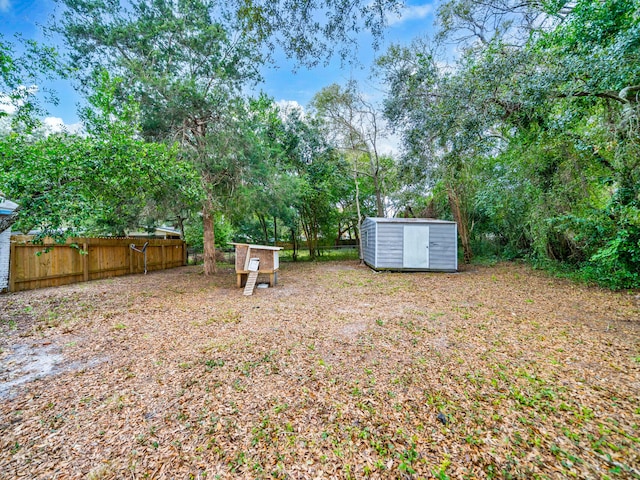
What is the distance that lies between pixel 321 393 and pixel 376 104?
11.1 meters

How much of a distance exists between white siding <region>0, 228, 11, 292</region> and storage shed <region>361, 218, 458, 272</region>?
9510 mm

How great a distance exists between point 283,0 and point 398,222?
7104 mm

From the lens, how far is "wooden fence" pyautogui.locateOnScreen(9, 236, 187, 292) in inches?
225

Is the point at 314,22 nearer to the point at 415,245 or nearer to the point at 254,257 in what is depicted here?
the point at 254,257

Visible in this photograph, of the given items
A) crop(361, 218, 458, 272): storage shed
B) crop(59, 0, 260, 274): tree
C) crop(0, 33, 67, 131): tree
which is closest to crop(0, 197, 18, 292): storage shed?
crop(0, 33, 67, 131): tree

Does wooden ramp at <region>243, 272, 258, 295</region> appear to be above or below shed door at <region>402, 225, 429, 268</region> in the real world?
below

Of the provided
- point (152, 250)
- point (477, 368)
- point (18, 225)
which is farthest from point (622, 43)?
point (152, 250)

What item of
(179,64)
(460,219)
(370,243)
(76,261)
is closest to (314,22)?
(179,64)

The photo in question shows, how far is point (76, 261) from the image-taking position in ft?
22.7

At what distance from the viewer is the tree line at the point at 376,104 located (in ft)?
12.8

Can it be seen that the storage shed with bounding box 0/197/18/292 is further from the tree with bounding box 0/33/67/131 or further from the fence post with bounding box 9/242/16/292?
the tree with bounding box 0/33/67/131

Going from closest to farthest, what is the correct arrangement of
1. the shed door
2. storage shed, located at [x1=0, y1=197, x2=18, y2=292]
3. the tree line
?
the tree line, storage shed, located at [x1=0, y1=197, x2=18, y2=292], the shed door

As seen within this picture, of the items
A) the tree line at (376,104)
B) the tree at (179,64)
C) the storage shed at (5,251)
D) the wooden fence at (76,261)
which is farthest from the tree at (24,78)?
the wooden fence at (76,261)

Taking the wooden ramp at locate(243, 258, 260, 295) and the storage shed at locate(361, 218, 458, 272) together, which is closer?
the wooden ramp at locate(243, 258, 260, 295)
